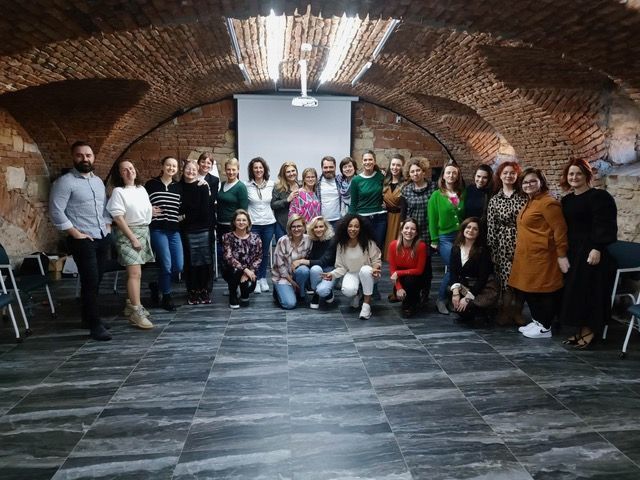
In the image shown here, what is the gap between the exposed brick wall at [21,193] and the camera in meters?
5.84

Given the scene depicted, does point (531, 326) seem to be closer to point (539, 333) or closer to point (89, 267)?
point (539, 333)

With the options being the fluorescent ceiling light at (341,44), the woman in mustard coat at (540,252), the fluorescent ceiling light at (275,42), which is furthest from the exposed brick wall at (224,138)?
the woman in mustard coat at (540,252)

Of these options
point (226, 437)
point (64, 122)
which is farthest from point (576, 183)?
point (64, 122)

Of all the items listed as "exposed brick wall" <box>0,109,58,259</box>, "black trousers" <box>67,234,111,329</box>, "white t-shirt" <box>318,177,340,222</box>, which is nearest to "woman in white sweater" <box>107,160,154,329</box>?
"black trousers" <box>67,234,111,329</box>

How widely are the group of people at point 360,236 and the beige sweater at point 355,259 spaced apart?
0.4 inches

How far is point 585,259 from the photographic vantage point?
10.9 feet

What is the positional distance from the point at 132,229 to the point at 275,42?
284 cm

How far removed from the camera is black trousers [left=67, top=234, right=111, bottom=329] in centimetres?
342

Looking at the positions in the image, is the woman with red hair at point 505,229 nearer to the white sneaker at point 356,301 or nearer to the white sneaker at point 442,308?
the white sneaker at point 442,308

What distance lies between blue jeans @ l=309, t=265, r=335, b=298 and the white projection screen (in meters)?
4.79

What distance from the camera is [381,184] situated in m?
4.91

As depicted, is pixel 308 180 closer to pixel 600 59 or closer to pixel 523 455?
pixel 600 59

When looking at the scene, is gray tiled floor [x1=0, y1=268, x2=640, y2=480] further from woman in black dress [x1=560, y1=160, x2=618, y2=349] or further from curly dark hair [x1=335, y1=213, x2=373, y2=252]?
curly dark hair [x1=335, y1=213, x2=373, y2=252]

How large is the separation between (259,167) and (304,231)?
0.94m
